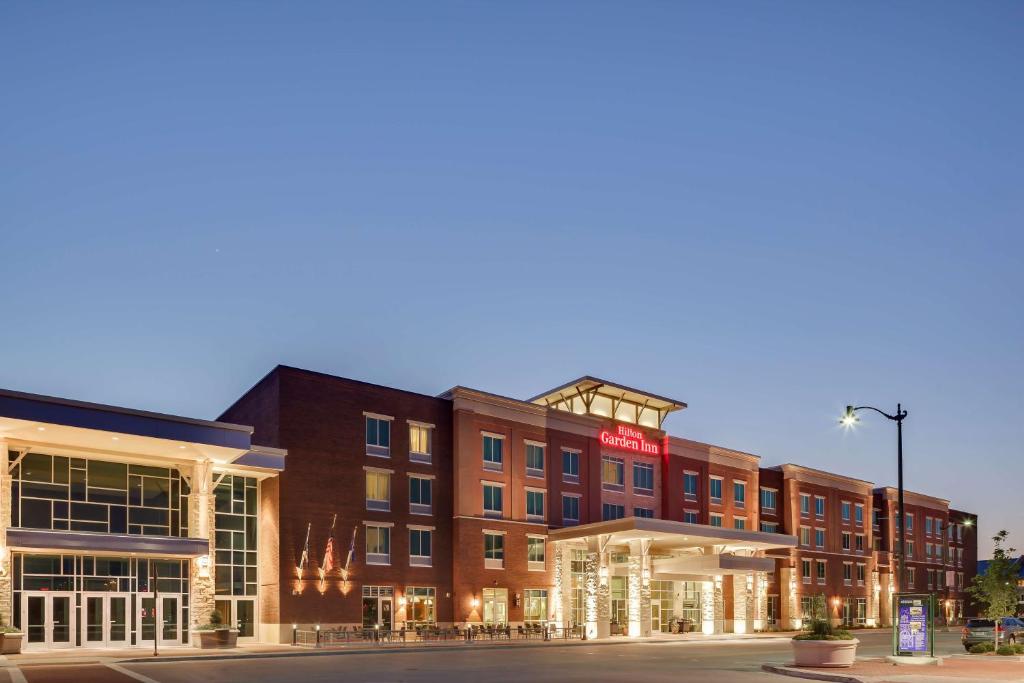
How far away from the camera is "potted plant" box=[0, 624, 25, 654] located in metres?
40.7

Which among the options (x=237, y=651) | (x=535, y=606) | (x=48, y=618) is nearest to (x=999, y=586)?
(x=535, y=606)

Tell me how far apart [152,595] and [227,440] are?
306 inches

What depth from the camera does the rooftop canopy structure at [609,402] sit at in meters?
73.9

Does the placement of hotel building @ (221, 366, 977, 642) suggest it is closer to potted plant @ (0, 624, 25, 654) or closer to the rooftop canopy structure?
the rooftop canopy structure

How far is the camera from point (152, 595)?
156 ft

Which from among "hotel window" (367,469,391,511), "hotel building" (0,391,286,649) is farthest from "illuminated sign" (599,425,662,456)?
"hotel building" (0,391,286,649)

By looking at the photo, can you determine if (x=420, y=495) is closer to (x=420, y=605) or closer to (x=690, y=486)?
(x=420, y=605)

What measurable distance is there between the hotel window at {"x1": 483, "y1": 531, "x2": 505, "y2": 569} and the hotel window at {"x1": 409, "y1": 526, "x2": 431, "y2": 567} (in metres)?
3.85

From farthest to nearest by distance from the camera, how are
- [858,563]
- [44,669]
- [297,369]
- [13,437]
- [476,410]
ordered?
[858,563], [476,410], [297,369], [13,437], [44,669]

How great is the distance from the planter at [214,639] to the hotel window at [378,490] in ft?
43.7

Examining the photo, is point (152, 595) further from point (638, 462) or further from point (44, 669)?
point (638, 462)

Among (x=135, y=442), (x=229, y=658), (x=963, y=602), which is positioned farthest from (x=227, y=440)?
(x=963, y=602)

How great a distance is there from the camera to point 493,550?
63.8 metres

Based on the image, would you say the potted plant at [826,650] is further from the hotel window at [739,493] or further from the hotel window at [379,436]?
the hotel window at [739,493]
